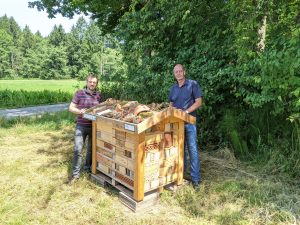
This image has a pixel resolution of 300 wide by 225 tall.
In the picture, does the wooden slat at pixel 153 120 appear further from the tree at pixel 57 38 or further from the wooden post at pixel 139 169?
the tree at pixel 57 38

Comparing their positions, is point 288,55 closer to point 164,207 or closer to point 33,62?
point 164,207

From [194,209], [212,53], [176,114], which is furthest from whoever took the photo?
[212,53]

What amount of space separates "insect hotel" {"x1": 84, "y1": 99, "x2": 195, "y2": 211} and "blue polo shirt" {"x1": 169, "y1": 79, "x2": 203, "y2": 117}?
0.29 metres

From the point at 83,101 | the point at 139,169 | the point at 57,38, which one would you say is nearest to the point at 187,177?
the point at 139,169

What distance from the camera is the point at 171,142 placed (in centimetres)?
427

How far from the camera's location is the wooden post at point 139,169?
3.73 meters

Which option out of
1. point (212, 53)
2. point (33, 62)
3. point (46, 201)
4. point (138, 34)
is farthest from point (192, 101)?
point (33, 62)

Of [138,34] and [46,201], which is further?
[138,34]

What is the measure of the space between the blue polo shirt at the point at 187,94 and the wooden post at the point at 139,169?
3.66 ft

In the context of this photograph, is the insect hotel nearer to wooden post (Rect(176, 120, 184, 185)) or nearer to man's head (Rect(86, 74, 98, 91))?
wooden post (Rect(176, 120, 184, 185))

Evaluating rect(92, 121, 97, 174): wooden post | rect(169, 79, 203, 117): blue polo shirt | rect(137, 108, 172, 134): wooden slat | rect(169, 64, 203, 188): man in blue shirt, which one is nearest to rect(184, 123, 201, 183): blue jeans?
rect(169, 64, 203, 188): man in blue shirt

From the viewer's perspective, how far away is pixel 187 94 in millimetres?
4523

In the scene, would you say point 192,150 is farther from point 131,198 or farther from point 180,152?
point 131,198

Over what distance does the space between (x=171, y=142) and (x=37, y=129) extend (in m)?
6.12
